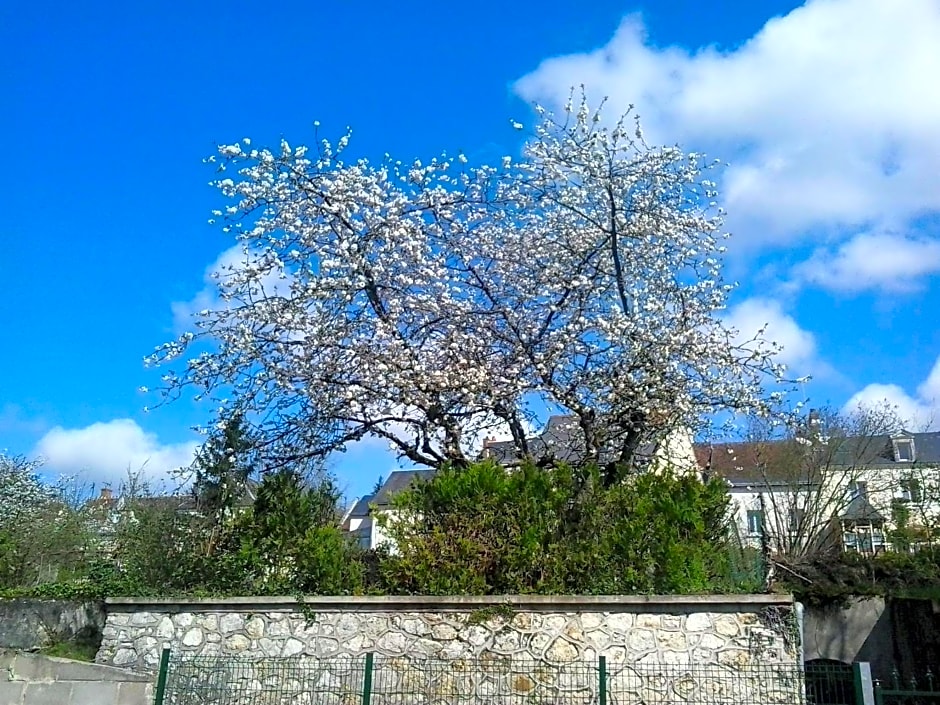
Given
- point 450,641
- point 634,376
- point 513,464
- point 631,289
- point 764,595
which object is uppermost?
point 631,289

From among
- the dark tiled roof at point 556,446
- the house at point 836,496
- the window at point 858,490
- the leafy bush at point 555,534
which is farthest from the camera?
the window at point 858,490

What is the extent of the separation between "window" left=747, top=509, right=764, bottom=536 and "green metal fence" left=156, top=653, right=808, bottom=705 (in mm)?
15630

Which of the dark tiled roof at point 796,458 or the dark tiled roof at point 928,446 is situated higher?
the dark tiled roof at point 928,446

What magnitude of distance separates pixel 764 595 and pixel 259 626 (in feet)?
18.3

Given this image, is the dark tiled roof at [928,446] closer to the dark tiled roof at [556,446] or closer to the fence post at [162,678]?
the dark tiled roof at [556,446]

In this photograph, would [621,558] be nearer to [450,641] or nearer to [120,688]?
[450,641]

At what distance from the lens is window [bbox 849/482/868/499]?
25194mm

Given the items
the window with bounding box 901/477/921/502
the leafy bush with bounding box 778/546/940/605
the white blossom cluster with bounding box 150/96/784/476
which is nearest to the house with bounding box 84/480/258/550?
the white blossom cluster with bounding box 150/96/784/476

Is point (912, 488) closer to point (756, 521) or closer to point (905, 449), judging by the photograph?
point (756, 521)

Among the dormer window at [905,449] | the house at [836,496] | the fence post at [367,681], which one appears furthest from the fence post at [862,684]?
the dormer window at [905,449]

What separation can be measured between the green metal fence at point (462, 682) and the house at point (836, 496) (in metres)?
14.5

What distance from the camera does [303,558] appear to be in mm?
9859

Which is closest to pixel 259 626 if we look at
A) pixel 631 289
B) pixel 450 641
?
pixel 450 641

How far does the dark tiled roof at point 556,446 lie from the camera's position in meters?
12.8
